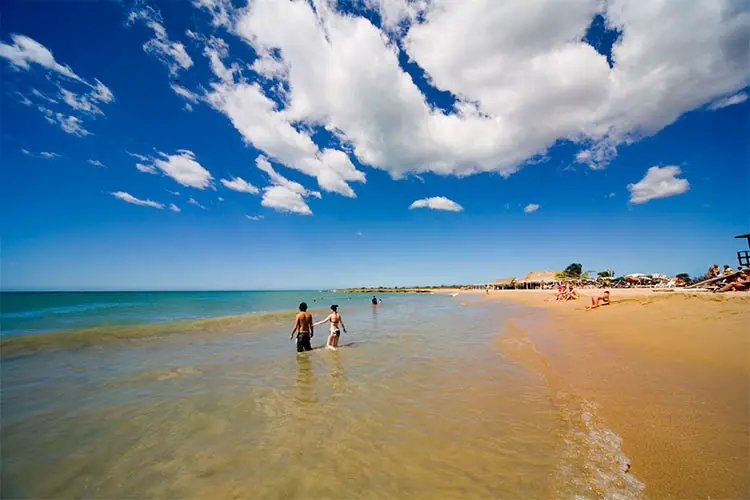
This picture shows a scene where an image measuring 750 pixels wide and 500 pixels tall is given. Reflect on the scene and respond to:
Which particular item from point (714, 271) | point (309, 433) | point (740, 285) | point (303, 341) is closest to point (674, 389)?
point (309, 433)

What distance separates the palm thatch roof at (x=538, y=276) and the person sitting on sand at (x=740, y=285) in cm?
5326

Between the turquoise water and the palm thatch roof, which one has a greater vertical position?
the palm thatch roof

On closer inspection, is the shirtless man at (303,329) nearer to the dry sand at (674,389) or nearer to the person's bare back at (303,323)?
the person's bare back at (303,323)

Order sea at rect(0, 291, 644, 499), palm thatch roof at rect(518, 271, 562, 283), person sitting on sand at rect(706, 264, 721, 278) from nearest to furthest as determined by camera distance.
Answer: sea at rect(0, 291, 644, 499)
person sitting on sand at rect(706, 264, 721, 278)
palm thatch roof at rect(518, 271, 562, 283)

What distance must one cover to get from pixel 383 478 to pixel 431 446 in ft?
3.04

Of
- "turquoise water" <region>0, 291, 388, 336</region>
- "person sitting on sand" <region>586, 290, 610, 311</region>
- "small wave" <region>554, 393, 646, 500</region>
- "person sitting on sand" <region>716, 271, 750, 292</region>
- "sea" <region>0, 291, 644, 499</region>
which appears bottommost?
"turquoise water" <region>0, 291, 388, 336</region>

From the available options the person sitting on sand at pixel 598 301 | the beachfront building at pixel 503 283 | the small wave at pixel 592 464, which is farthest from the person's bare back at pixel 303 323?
the beachfront building at pixel 503 283

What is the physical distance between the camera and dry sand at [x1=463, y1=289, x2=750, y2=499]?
3148 mm

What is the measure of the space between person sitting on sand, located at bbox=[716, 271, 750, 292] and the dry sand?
47.8ft

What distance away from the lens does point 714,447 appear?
11.6 feet

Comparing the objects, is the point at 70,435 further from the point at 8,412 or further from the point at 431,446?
the point at 431,446

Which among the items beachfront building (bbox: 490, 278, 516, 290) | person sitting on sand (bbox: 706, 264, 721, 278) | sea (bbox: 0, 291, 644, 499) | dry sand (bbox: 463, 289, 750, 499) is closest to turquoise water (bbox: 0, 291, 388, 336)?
sea (bbox: 0, 291, 644, 499)

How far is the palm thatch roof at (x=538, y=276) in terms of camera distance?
247 feet

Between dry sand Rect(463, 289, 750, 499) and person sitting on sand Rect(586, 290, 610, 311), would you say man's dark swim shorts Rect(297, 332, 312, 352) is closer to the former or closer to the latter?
dry sand Rect(463, 289, 750, 499)
